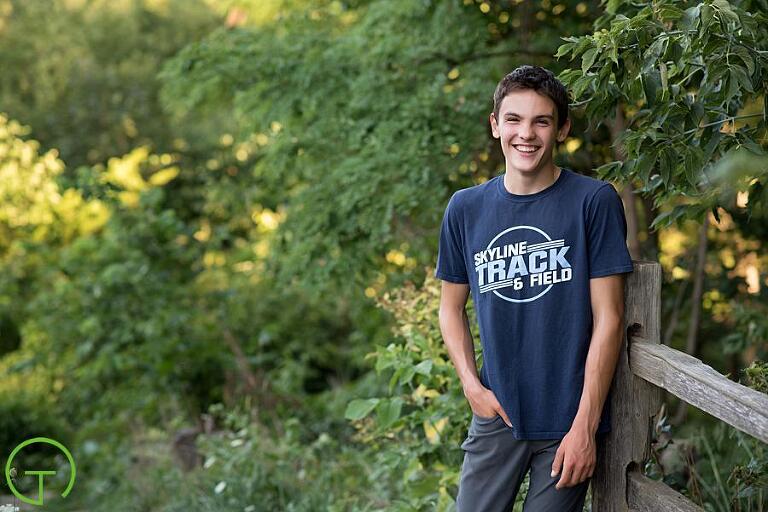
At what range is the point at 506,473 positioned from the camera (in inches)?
101

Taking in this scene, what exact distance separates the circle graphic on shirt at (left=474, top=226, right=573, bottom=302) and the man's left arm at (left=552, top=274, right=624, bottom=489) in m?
0.10

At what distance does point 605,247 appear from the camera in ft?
7.82

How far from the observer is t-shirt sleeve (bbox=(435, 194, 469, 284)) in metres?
2.65

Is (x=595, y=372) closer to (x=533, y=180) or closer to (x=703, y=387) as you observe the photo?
(x=703, y=387)

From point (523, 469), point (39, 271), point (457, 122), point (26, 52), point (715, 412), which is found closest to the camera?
point (715, 412)

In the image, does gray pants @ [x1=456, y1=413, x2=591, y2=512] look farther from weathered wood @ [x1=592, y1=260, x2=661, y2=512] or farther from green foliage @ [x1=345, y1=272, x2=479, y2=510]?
green foliage @ [x1=345, y1=272, x2=479, y2=510]

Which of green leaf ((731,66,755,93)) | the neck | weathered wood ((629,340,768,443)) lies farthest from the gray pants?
green leaf ((731,66,755,93))

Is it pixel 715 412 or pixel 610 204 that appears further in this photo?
pixel 610 204

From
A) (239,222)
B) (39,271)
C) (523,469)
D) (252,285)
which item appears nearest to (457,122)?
(523,469)

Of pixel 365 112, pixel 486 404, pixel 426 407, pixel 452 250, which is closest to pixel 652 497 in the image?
pixel 486 404

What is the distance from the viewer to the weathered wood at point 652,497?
235cm

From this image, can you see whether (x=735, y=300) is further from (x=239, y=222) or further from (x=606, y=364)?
(x=239, y=222)

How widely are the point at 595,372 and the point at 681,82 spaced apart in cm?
79

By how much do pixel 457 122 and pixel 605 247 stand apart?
212 cm
